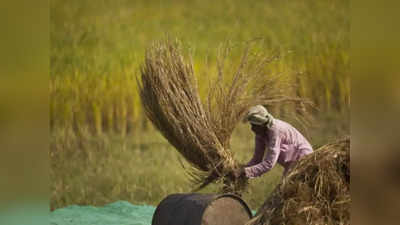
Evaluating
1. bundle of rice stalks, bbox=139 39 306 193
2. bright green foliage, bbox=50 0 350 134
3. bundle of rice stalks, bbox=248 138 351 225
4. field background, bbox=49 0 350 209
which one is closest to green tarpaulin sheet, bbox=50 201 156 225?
field background, bbox=49 0 350 209

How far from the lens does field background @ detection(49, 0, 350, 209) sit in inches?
A: 234

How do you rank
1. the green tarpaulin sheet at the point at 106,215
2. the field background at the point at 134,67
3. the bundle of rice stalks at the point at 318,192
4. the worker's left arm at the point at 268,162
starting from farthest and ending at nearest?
the field background at the point at 134,67 < the green tarpaulin sheet at the point at 106,215 < the worker's left arm at the point at 268,162 < the bundle of rice stalks at the point at 318,192

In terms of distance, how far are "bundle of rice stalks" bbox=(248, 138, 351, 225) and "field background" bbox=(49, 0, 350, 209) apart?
2.60 meters

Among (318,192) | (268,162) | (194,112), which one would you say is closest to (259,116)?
(268,162)

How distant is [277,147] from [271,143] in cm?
5

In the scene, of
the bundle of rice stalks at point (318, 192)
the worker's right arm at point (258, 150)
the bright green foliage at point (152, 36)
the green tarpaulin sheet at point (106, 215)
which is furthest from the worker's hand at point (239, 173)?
the bright green foliage at point (152, 36)

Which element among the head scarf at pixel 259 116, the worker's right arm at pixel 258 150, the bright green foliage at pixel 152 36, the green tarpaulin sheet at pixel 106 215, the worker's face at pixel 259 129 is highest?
the bright green foliage at pixel 152 36

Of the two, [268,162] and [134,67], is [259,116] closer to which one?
[268,162]

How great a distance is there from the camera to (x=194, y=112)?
13.4ft

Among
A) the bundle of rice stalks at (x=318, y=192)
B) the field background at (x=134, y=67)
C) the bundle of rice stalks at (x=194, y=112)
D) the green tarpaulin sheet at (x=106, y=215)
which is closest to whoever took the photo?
the bundle of rice stalks at (x=318, y=192)

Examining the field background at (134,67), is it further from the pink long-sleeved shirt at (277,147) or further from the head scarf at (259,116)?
the head scarf at (259,116)

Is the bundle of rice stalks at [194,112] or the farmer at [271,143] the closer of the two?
the farmer at [271,143]

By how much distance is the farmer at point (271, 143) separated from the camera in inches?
153
